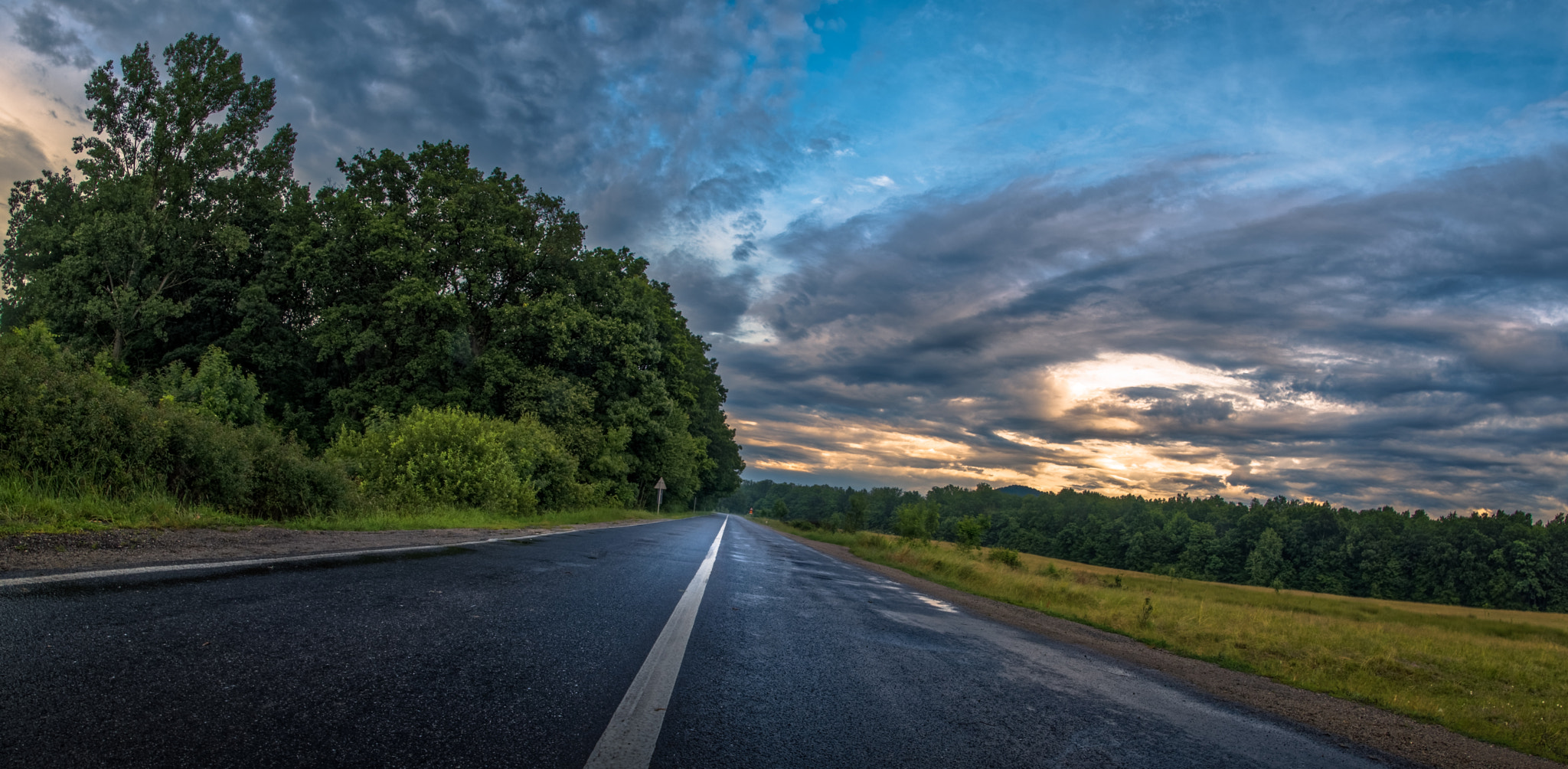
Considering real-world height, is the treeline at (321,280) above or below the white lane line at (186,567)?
above

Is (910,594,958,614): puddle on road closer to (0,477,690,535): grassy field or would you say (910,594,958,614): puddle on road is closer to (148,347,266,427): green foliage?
(0,477,690,535): grassy field

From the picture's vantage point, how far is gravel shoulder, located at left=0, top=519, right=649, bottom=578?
180 inches

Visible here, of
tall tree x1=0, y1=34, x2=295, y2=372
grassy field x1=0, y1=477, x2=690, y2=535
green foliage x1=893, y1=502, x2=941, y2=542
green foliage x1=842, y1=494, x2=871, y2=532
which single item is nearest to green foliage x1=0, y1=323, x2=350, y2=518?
grassy field x1=0, y1=477, x2=690, y2=535

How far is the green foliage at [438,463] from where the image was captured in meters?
17.4

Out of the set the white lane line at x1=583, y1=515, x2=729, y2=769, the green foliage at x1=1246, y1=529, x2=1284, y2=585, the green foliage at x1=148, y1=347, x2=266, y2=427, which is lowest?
the green foliage at x1=1246, y1=529, x2=1284, y2=585

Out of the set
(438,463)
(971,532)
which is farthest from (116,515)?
(971,532)

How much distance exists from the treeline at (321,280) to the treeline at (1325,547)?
1167 inches

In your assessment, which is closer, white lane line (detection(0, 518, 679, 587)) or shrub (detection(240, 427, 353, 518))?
white lane line (detection(0, 518, 679, 587))

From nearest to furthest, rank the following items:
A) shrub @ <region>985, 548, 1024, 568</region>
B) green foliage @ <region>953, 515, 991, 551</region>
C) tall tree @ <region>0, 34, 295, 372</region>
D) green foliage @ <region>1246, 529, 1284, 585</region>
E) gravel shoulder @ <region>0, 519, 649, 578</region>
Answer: gravel shoulder @ <region>0, 519, 649, 578</region>, tall tree @ <region>0, 34, 295, 372</region>, shrub @ <region>985, 548, 1024, 568</region>, green foliage @ <region>953, 515, 991, 551</region>, green foliage @ <region>1246, 529, 1284, 585</region>

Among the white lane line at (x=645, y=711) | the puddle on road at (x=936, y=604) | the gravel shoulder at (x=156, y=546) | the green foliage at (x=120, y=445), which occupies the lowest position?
the puddle on road at (x=936, y=604)

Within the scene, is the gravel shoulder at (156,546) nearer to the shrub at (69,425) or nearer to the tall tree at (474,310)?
the shrub at (69,425)

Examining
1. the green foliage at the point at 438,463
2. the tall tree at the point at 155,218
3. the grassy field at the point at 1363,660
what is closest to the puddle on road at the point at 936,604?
the grassy field at the point at 1363,660

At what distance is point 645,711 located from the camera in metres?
2.78

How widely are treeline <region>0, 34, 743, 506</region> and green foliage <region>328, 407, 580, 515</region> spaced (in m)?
6.71
